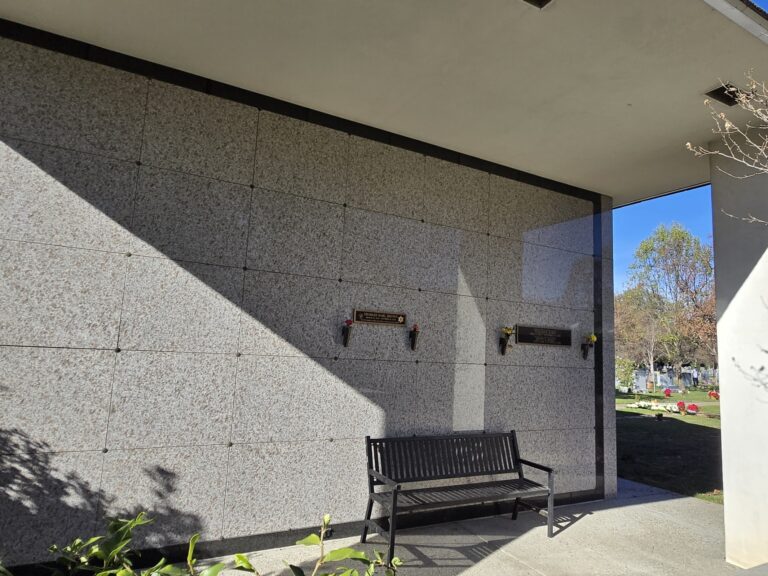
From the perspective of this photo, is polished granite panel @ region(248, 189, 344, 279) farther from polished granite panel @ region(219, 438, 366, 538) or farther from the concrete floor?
the concrete floor

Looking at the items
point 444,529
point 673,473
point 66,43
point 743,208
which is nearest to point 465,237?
point 743,208

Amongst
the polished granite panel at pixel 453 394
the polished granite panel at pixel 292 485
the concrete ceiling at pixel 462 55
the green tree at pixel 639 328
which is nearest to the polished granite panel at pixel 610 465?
the polished granite panel at pixel 453 394

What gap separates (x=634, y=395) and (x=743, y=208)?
31.6ft

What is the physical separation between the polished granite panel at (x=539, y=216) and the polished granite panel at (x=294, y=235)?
1528 mm

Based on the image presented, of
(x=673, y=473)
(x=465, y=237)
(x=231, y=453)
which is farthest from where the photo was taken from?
(x=673, y=473)

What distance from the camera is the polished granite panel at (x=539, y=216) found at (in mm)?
4242

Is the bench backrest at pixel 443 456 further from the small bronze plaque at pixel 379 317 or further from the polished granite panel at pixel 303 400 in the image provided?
the small bronze plaque at pixel 379 317

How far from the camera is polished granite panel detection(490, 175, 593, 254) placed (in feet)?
13.9

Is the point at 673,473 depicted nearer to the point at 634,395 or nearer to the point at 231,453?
the point at 231,453

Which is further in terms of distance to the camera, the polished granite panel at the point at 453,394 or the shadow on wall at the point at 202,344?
the polished granite panel at the point at 453,394

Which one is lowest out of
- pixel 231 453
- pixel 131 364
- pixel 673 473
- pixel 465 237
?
pixel 673 473

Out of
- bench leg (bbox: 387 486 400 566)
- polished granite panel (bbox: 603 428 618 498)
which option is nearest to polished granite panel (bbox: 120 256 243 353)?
bench leg (bbox: 387 486 400 566)

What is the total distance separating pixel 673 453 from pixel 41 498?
723 centimetres

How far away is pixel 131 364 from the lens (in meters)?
2.74
